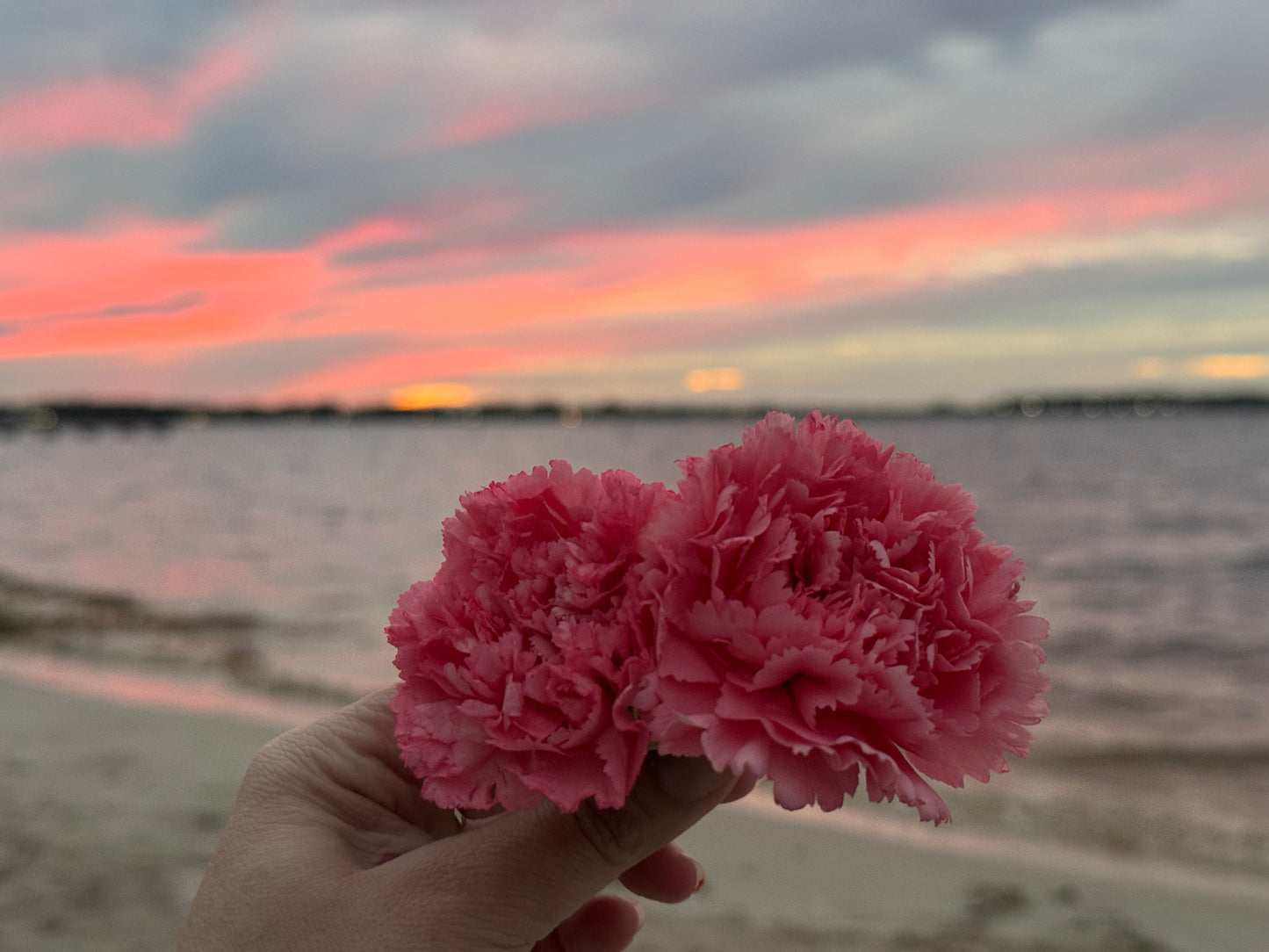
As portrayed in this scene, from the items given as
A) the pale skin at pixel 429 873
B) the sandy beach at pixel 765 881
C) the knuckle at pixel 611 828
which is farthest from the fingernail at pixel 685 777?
the sandy beach at pixel 765 881

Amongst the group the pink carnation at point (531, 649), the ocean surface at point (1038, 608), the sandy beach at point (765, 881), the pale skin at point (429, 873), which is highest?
the pink carnation at point (531, 649)

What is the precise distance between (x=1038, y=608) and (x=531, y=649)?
21.4m

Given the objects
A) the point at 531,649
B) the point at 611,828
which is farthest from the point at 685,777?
the point at 531,649

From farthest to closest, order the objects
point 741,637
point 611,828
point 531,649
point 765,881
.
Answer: point 765,881, point 611,828, point 531,649, point 741,637

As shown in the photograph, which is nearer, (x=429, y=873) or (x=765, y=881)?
(x=429, y=873)

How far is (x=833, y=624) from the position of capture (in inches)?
54.1

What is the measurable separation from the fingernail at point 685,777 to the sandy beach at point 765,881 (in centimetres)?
423

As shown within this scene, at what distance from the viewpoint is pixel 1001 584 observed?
153 cm

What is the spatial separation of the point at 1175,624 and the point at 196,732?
16.3m

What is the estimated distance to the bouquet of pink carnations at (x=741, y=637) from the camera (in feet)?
4.46

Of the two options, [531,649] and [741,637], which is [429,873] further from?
[741,637]

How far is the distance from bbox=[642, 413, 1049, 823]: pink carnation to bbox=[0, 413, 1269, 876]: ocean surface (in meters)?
5.41

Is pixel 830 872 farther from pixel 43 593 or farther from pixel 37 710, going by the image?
pixel 43 593

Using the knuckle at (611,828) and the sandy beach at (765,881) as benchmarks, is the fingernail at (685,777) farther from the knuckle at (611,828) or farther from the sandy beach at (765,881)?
the sandy beach at (765,881)
